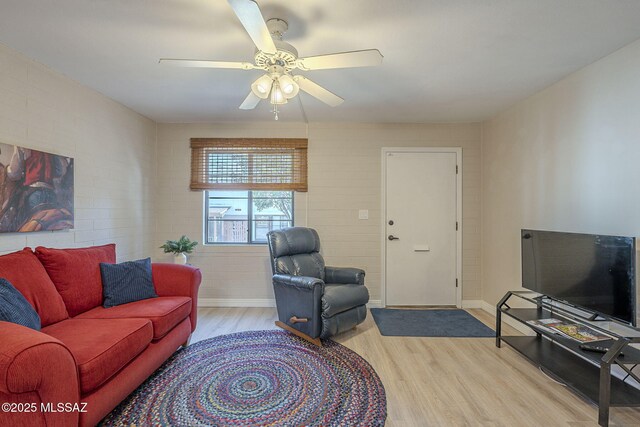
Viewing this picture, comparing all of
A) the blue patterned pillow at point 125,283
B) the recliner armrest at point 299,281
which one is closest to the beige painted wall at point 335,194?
the recliner armrest at point 299,281

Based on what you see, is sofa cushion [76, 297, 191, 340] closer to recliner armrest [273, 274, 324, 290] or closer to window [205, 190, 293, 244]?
recliner armrest [273, 274, 324, 290]

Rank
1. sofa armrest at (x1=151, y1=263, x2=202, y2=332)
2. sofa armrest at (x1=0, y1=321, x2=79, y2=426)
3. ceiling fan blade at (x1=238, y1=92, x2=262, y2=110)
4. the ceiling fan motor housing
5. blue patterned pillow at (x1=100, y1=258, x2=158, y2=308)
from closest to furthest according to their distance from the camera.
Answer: sofa armrest at (x1=0, y1=321, x2=79, y2=426)
the ceiling fan motor housing
ceiling fan blade at (x1=238, y1=92, x2=262, y2=110)
blue patterned pillow at (x1=100, y1=258, x2=158, y2=308)
sofa armrest at (x1=151, y1=263, x2=202, y2=332)

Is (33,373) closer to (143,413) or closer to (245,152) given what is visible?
(143,413)

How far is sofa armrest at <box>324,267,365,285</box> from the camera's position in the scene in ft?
10.4

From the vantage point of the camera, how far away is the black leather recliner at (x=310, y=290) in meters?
2.67

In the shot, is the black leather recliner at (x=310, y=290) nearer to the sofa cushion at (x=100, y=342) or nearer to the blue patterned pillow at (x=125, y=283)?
the blue patterned pillow at (x=125, y=283)

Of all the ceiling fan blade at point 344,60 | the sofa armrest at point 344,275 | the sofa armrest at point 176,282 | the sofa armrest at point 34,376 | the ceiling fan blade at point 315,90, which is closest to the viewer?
the sofa armrest at point 34,376

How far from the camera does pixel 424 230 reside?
3.85m

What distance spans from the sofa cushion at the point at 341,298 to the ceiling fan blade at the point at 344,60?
1841mm

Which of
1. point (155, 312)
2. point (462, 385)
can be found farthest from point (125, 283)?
point (462, 385)

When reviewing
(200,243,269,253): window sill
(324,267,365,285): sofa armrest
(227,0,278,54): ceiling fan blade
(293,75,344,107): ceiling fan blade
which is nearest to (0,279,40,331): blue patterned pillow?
(227,0,278,54): ceiling fan blade

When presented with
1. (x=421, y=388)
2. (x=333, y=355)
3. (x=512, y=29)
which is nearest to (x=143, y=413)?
(x=333, y=355)

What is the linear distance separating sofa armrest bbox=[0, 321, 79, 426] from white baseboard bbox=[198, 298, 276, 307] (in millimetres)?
2423

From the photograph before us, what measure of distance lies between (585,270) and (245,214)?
Result: 3359 millimetres
